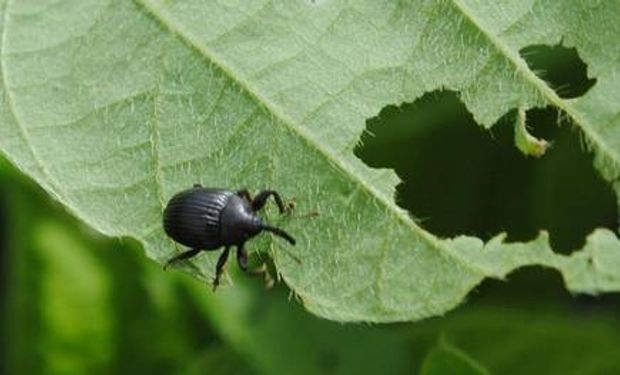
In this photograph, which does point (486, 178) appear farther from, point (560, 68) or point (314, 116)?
point (314, 116)

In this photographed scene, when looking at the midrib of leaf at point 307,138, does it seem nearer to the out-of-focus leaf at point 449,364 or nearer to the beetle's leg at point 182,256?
the out-of-focus leaf at point 449,364

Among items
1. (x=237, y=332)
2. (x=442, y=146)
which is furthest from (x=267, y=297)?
(x=442, y=146)

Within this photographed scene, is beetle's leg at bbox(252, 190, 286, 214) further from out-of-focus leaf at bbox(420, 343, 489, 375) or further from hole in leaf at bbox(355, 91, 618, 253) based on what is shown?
hole in leaf at bbox(355, 91, 618, 253)

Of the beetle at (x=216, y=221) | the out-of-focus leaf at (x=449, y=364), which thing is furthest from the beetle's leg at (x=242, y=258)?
Answer: the out-of-focus leaf at (x=449, y=364)

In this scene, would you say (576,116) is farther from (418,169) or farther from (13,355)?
(13,355)

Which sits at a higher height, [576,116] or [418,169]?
[576,116]

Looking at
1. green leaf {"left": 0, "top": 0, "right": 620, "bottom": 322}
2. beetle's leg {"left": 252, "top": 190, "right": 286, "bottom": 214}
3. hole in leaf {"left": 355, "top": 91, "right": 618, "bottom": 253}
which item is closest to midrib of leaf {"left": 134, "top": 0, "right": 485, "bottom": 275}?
green leaf {"left": 0, "top": 0, "right": 620, "bottom": 322}
